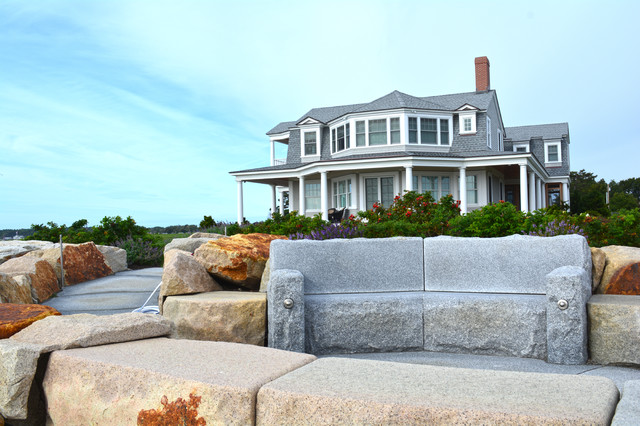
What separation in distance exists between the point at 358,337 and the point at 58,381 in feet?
9.18

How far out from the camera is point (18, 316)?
3.91 m

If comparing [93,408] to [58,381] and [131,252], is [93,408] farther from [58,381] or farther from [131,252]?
[131,252]

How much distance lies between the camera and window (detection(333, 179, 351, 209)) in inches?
935

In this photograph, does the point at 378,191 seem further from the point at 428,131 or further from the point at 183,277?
the point at 183,277

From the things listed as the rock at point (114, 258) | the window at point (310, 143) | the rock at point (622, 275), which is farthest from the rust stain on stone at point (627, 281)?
the window at point (310, 143)

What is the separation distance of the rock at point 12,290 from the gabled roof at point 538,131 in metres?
30.5

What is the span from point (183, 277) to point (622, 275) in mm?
4835

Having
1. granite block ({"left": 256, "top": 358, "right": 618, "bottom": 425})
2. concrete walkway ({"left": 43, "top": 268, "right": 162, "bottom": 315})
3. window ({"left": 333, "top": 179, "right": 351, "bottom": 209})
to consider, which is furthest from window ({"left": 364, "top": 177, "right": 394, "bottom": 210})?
granite block ({"left": 256, "top": 358, "right": 618, "bottom": 425})

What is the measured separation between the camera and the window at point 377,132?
2266 centimetres

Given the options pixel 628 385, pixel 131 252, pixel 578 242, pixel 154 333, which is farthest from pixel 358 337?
pixel 131 252

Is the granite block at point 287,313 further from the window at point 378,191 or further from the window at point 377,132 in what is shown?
the window at point 377,132

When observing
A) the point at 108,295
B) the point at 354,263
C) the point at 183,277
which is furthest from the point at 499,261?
the point at 108,295

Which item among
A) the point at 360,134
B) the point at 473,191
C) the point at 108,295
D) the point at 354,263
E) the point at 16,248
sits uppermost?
the point at 360,134

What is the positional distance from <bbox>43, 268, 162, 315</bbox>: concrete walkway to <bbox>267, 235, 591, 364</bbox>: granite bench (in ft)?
11.1
